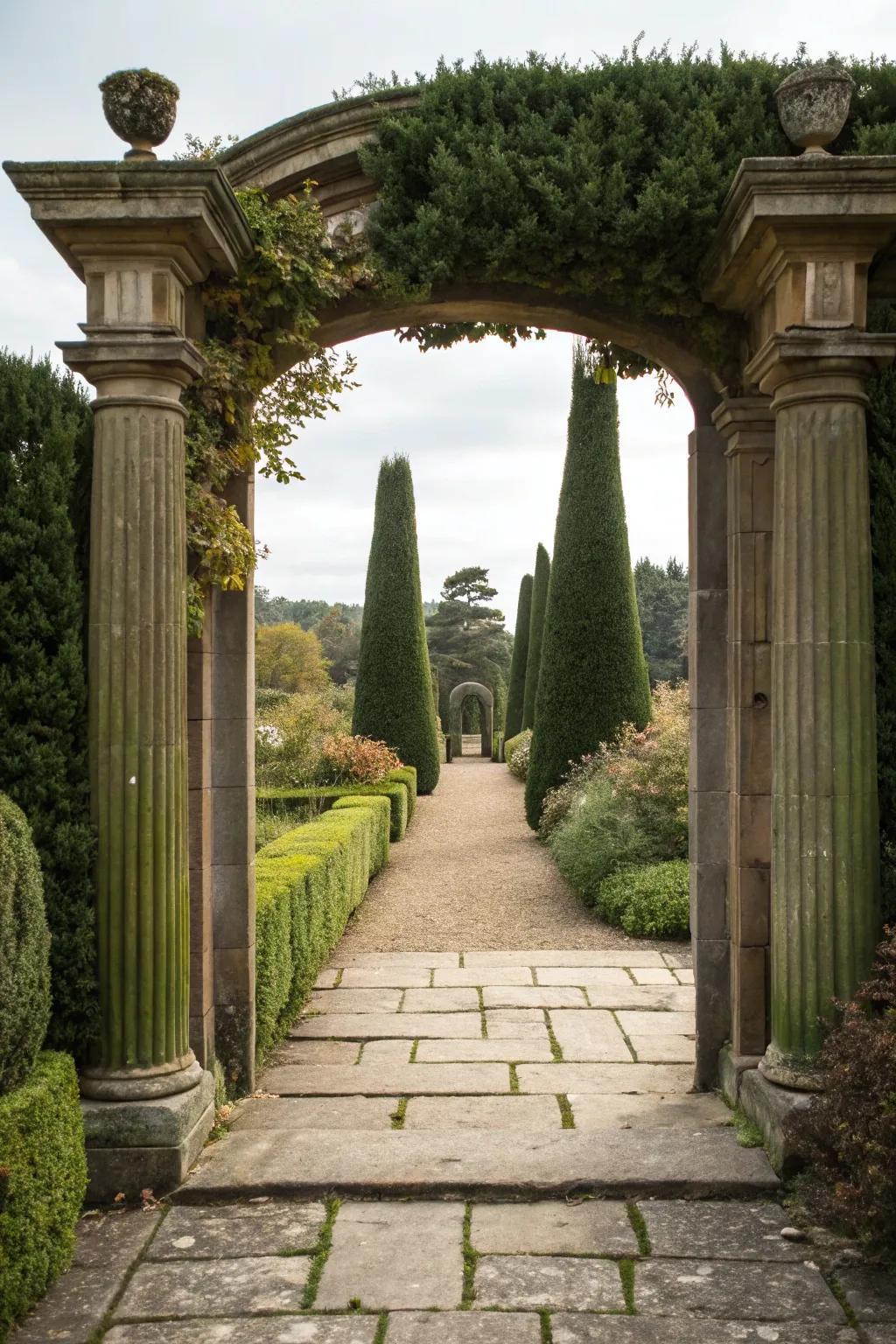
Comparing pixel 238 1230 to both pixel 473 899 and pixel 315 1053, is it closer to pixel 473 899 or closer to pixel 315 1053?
pixel 315 1053

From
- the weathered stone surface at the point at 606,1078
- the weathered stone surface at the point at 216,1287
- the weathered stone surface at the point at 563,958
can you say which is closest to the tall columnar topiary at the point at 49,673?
the weathered stone surface at the point at 216,1287

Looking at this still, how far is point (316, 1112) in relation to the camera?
14.7 feet

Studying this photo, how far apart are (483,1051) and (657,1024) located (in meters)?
1.09

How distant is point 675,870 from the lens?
8977 mm

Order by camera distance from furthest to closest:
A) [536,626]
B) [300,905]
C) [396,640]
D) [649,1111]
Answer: [536,626]
[396,640]
[300,905]
[649,1111]

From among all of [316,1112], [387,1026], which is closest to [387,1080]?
[316,1112]

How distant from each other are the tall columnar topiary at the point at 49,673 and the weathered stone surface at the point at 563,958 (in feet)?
13.7

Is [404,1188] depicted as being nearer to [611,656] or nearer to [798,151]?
[798,151]

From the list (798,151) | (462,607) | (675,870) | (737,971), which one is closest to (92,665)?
(737,971)

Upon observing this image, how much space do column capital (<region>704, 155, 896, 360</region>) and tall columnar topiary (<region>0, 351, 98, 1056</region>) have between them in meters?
2.48

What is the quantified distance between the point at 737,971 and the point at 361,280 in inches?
126

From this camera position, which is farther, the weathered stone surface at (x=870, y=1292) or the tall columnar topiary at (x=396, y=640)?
the tall columnar topiary at (x=396, y=640)

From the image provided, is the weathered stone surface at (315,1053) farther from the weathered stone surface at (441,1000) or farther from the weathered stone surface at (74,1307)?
the weathered stone surface at (74,1307)

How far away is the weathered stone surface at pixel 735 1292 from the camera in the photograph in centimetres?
292
